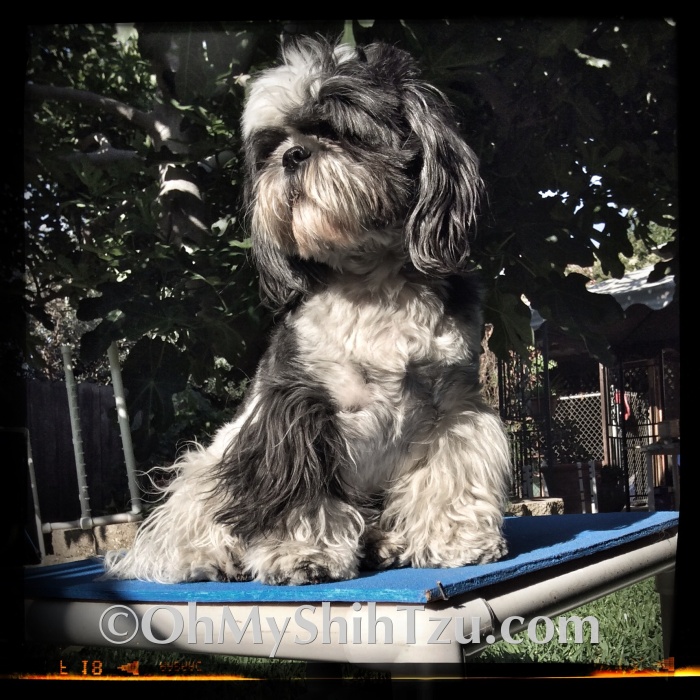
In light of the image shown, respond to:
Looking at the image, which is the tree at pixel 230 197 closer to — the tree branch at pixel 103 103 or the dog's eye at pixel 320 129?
the tree branch at pixel 103 103

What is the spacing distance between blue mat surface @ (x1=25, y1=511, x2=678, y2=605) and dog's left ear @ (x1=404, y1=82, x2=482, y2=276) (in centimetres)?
69

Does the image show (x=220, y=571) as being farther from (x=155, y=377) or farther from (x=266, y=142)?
(x=155, y=377)

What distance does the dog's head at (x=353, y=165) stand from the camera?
5.58 feet

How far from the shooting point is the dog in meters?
1.72

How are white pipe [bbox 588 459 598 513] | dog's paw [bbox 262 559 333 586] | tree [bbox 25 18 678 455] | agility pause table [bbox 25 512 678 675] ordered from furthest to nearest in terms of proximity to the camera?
white pipe [bbox 588 459 598 513] → tree [bbox 25 18 678 455] → dog's paw [bbox 262 559 333 586] → agility pause table [bbox 25 512 678 675]

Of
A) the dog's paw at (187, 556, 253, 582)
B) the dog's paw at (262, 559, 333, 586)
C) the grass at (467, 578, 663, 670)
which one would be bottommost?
the grass at (467, 578, 663, 670)

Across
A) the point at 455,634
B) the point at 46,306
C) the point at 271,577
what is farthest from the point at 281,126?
the point at 46,306

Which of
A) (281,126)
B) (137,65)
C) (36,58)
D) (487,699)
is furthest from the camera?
(137,65)

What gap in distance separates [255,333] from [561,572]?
4.92 feet

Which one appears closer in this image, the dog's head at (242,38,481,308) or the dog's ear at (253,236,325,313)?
the dog's head at (242,38,481,308)

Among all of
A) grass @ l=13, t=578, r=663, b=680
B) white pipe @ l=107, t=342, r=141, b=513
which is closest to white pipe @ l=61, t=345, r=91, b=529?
Result: white pipe @ l=107, t=342, r=141, b=513

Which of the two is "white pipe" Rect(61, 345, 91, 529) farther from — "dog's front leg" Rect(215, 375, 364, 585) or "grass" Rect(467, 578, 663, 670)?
"grass" Rect(467, 578, 663, 670)

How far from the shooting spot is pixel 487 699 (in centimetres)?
151

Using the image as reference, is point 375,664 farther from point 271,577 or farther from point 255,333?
point 255,333
